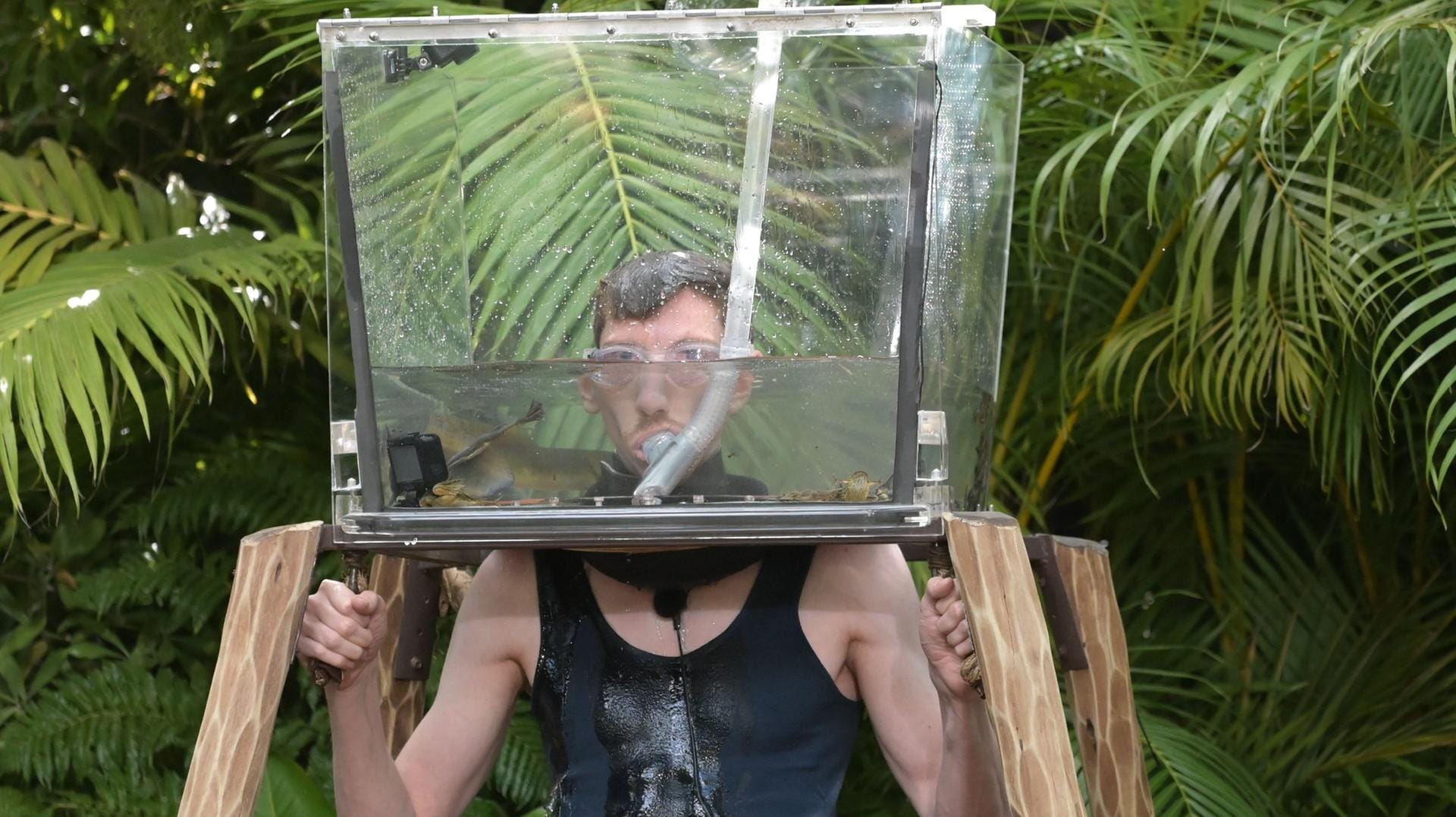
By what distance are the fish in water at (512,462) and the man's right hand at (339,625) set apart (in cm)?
10

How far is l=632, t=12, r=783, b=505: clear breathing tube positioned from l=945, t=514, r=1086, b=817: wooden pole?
0.18 meters

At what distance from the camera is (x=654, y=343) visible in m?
1.02

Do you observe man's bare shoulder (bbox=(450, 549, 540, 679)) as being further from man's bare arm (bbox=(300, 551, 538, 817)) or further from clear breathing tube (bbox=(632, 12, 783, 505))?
clear breathing tube (bbox=(632, 12, 783, 505))

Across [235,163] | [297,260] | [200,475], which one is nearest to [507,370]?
[297,260]

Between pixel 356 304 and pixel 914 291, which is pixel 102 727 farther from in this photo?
pixel 914 291

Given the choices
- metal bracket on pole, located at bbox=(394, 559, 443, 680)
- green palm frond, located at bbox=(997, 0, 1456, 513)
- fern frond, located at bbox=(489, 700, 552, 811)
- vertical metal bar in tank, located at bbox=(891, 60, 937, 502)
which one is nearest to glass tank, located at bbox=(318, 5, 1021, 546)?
vertical metal bar in tank, located at bbox=(891, 60, 937, 502)

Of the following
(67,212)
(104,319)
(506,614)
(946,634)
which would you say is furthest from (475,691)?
(67,212)

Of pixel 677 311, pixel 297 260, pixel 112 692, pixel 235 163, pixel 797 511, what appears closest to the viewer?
pixel 797 511

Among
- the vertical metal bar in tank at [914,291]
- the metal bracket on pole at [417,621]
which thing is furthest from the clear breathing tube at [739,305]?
the metal bracket on pole at [417,621]

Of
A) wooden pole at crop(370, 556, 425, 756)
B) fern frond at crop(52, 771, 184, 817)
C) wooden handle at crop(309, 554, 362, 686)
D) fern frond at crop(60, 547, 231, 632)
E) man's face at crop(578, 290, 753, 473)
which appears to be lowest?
fern frond at crop(52, 771, 184, 817)

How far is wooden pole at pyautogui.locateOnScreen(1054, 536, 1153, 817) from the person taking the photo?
42.0 inches

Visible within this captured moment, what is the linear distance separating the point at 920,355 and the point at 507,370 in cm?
26

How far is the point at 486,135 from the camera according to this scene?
1072 millimetres

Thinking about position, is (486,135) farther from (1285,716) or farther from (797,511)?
(1285,716)
